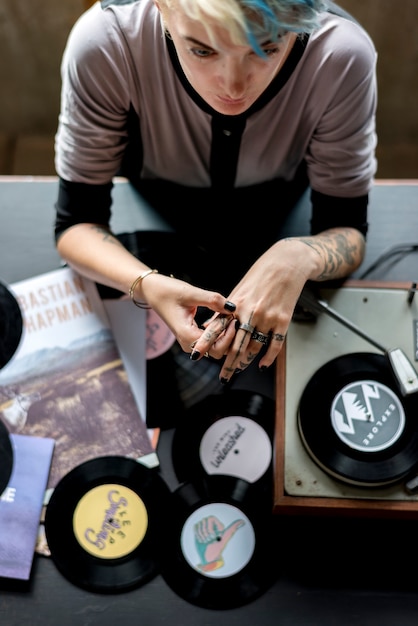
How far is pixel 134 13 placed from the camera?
3.34 feet

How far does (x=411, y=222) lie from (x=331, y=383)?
0.42 metres

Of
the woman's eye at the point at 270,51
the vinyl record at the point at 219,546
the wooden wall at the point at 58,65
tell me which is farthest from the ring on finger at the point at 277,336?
the wooden wall at the point at 58,65

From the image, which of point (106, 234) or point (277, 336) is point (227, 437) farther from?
point (106, 234)

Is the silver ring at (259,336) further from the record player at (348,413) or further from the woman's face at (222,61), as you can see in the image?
the woman's face at (222,61)

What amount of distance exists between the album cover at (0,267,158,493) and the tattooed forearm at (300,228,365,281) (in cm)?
33

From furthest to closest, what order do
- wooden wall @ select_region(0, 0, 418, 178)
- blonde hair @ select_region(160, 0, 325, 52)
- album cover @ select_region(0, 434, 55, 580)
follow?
wooden wall @ select_region(0, 0, 418, 178)
album cover @ select_region(0, 434, 55, 580)
blonde hair @ select_region(160, 0, 325, 52)

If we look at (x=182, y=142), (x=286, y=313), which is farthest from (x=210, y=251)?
(x=286, y=313)

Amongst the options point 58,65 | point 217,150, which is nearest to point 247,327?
point 217,150

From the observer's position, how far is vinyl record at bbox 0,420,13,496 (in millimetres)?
1124

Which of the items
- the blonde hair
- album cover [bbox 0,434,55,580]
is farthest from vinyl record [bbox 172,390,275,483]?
the blonde hair

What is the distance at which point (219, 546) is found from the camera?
1.07 metres

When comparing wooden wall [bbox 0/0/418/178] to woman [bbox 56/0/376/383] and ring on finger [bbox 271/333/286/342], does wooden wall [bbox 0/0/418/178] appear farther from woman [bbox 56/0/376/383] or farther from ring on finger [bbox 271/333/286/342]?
ring on finger [bbox 271/333/286/342]

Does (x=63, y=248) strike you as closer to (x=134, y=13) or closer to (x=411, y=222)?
(x=134, y=13)

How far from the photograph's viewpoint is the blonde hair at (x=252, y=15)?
752 millimetres
